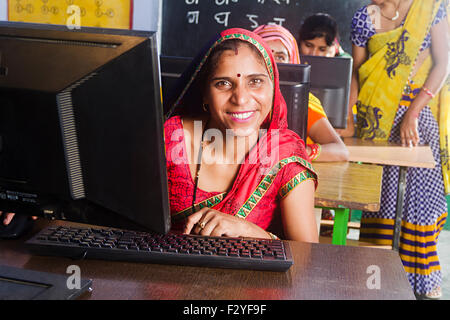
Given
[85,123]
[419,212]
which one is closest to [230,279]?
[85,123]

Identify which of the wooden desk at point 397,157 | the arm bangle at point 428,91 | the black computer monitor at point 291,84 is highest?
the black computer monitor at point 291,84

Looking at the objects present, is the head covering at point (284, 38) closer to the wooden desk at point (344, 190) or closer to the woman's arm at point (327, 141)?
the woman's arm at point (327, 141)

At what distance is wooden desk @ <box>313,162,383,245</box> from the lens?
160 cm

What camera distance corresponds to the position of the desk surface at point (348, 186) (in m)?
1.59

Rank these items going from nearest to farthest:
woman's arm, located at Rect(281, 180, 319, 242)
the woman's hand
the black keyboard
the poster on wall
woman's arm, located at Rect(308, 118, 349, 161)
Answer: the black keyboard
the woman's hand
woman's arm, located at Rect(281, 180, 319, 242)
woman's arm, located at Rect(308, 118, 349, 161)
the poster on wall

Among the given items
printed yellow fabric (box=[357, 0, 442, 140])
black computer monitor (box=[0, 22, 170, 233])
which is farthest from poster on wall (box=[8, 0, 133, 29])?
black computer monitor (box=[0, 22, 170, 233])

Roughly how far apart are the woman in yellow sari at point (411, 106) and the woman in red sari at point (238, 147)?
154 cm

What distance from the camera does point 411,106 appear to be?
2.73 meters

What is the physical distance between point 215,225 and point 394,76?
2068 millimetres

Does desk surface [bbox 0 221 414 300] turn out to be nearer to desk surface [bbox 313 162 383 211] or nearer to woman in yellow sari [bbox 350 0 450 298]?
desk surface [bbox 313 162 383 211]

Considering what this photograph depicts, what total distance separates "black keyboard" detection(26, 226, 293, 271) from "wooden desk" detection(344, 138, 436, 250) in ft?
4.39

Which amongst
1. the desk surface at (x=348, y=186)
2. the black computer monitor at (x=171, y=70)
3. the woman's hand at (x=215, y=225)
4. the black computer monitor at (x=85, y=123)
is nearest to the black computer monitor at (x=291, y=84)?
the black computer monitor at (x=171, y=70)

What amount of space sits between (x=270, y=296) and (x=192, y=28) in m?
3.65
